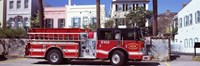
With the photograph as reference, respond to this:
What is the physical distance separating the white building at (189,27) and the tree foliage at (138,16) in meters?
5.24

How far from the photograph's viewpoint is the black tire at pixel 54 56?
2408 centimetres

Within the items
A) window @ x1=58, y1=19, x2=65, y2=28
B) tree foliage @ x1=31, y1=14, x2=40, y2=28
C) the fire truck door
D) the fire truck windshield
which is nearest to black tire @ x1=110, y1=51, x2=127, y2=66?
the fire truck door

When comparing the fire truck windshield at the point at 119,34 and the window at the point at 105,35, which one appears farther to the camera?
the window at the point at 105,35

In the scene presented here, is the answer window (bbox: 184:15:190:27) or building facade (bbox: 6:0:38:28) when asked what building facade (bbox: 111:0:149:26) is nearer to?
window (bbox: 184:15:190:27)

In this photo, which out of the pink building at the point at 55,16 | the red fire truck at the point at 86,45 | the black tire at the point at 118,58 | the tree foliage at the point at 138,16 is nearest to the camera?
the black tire at the point at 118,58

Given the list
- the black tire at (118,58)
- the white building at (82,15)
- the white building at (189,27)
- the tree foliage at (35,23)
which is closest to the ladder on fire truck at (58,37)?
the black tire at (118,58)

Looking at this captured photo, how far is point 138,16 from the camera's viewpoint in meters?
57.8

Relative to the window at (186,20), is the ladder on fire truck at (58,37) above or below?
below

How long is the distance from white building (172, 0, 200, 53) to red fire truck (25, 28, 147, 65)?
71.7ft

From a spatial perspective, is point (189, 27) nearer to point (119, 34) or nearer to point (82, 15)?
point (82, 15)

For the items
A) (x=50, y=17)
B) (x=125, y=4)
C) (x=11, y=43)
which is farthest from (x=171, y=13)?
(x=11, y=43)

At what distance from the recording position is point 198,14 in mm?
43188

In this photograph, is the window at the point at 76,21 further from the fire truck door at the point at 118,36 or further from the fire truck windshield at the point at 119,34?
the fire truck door at the point at 118,36

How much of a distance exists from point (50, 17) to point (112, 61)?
36.4 metres
